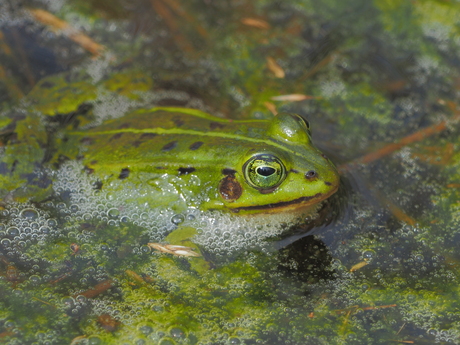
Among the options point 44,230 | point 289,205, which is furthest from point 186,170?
point 44,230

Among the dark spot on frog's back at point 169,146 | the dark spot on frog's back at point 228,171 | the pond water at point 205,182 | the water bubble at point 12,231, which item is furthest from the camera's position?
the dark spot on frog's back at point 169,146

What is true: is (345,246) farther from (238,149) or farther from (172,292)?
(172,292)

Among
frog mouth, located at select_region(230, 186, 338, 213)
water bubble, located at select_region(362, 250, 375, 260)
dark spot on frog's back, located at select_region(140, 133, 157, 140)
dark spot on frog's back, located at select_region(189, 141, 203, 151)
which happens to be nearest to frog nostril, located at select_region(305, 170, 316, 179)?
frog mouth, located at select_region(230, 186, 338, 213)

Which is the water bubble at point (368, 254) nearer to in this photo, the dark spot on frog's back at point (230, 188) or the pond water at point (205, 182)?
the pond water at point (205, 182)

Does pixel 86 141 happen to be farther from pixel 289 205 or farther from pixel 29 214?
pixel 289 205

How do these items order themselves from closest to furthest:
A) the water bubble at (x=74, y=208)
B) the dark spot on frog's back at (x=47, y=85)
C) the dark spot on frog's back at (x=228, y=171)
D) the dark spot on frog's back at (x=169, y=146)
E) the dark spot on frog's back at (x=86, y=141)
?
the dark spot on frog's back at (x=228, y=171) < the dark spot on frog's back at (x=169, y=146) < the water bubble at (x=74, y=208) < the dark spot on frog's back at (x=86, y=141) < the dark spot on frog's back at (x=47, y=85)

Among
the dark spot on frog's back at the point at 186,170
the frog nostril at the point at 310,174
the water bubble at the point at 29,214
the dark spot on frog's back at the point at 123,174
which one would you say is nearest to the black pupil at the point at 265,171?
the frog nostril at the point at 310,174

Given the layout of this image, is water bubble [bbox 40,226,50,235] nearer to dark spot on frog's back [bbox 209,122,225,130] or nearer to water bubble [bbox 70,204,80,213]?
water bubble [bbox 70,204,80,213]
